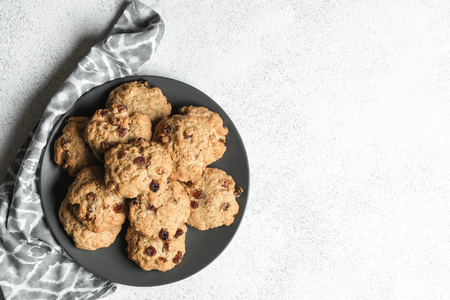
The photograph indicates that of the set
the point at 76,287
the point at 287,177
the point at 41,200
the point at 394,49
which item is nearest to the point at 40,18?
the point at 41,200

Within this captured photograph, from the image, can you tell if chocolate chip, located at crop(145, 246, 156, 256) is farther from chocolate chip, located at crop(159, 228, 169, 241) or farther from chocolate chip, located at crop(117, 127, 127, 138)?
chocolate chip, located at crop(117, 127, 127, 138)

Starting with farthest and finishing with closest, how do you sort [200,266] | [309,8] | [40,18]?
[309,8]
[40,18]
[200,266]

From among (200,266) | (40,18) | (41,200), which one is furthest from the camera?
(40,18)

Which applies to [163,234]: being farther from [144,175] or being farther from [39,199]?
[39,199]

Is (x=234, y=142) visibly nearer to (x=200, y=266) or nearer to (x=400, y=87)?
(x=200, y=266)

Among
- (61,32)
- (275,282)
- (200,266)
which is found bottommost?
(275,282)

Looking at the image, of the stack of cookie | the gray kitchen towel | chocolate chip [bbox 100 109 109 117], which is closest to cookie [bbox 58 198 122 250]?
the stack of cookie

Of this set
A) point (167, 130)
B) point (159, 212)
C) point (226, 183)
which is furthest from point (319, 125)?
point (159, 212)
